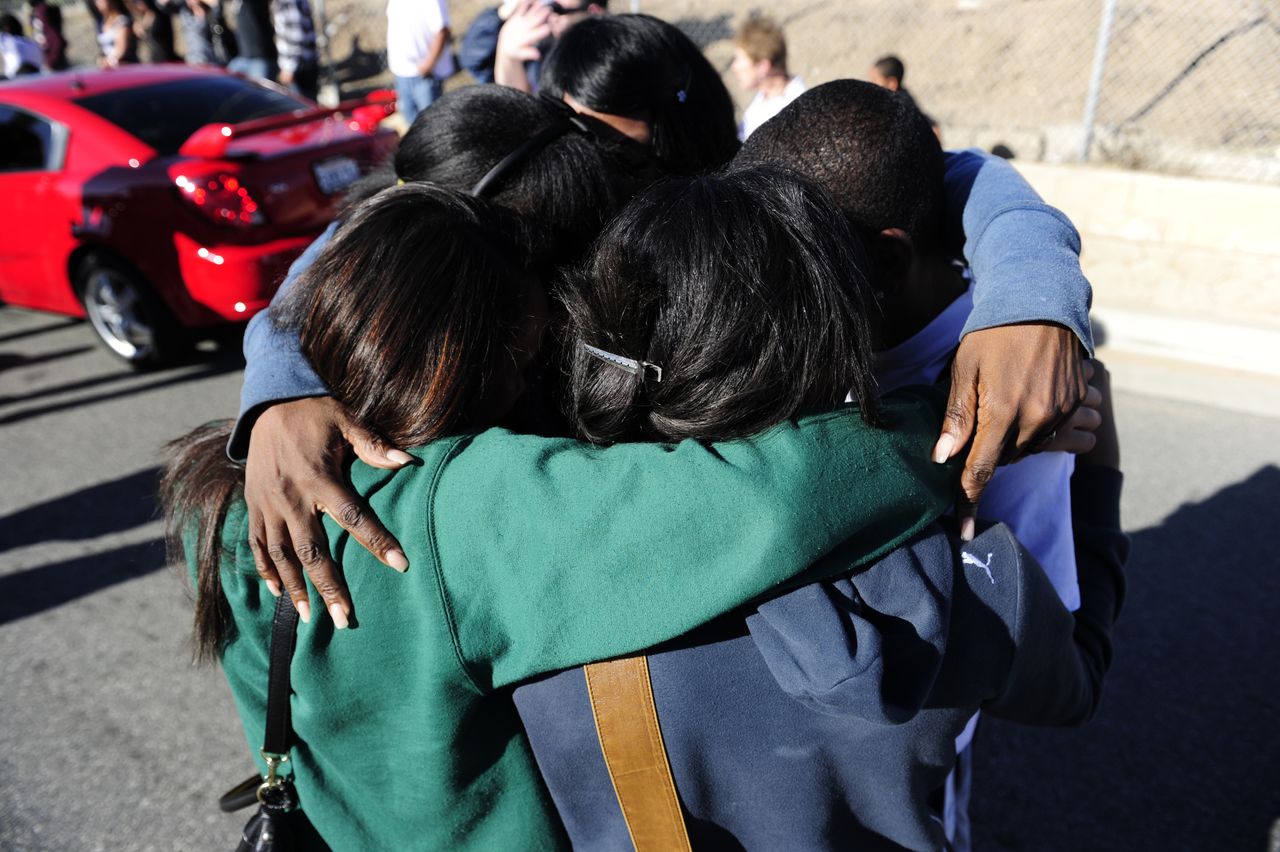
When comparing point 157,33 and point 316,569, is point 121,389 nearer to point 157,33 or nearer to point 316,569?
point 316,569

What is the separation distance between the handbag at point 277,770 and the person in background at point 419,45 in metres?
6.24

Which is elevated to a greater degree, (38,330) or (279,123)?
(279,123)

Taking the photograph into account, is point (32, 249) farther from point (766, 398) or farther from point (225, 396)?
point (766, 398)

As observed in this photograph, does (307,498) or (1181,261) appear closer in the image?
(307,498)

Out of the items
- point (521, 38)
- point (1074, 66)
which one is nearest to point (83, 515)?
point (521, 38)

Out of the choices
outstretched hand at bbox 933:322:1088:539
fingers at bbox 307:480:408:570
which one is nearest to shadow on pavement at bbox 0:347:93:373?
fingers at bbox 307:480:408:570

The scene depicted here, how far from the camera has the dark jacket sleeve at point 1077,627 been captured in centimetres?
112

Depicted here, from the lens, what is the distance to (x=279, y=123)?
561 cm

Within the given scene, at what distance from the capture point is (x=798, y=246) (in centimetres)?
110

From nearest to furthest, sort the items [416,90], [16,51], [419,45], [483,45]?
[483,45] → [419,45] → [416,90] → [16,51]

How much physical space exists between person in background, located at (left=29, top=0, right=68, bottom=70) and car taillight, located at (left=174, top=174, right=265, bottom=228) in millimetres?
8747

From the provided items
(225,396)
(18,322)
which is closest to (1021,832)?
(225,396)

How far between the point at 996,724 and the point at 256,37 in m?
9.80

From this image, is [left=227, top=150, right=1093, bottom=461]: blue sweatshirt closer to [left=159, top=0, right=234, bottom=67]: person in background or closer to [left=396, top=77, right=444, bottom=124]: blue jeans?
[left=396, top=77, right=444, bottom=124]: blue jeans
